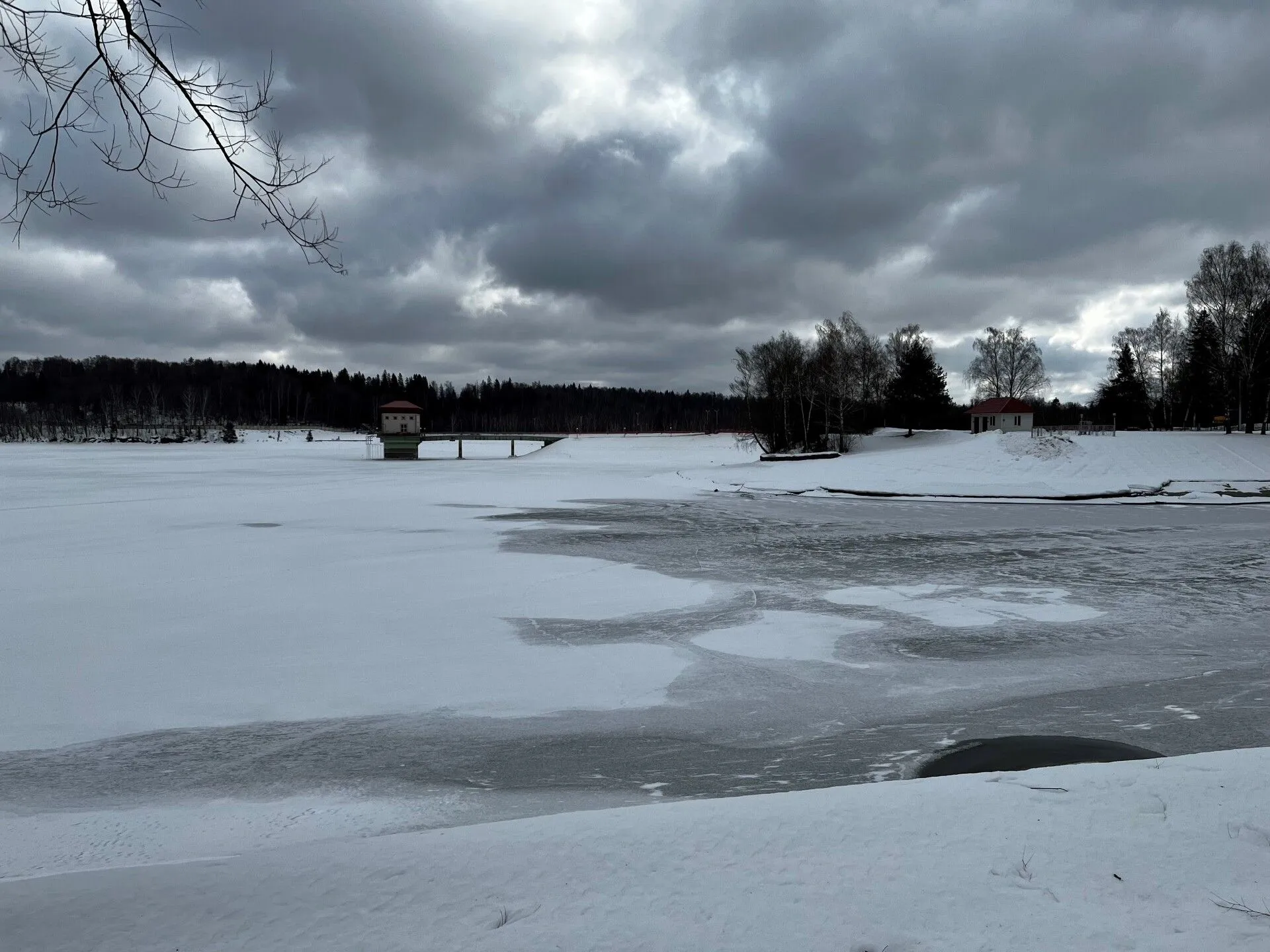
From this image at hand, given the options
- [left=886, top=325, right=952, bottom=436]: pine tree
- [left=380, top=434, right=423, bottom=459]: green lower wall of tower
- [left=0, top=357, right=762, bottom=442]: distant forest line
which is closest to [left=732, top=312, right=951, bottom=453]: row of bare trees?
[left=886, top=325, right=952, bottom=436]: pine tree

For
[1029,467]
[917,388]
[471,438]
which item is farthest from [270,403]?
[1029,467]

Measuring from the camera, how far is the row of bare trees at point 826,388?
51.5 m

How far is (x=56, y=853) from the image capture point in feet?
12.1

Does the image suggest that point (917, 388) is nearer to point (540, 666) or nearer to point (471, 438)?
point (471, 438)

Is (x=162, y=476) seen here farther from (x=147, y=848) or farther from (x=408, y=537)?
(x=147, y=848)

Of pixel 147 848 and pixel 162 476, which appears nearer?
pixel 147 848

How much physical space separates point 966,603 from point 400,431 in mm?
67351

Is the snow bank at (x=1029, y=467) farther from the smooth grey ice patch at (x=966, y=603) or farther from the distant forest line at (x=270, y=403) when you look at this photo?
the distant forest line at (x=270, y=403)

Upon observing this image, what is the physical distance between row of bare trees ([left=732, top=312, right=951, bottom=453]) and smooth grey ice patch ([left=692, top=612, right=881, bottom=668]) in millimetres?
43557

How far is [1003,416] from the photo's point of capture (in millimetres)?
60000

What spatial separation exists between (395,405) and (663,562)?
65328mm

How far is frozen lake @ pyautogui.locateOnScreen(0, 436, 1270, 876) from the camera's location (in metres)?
4.54

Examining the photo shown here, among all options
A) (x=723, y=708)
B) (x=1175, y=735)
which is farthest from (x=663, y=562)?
(x=1175, y=735)

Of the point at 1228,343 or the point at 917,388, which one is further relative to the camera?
the point at 917,388
